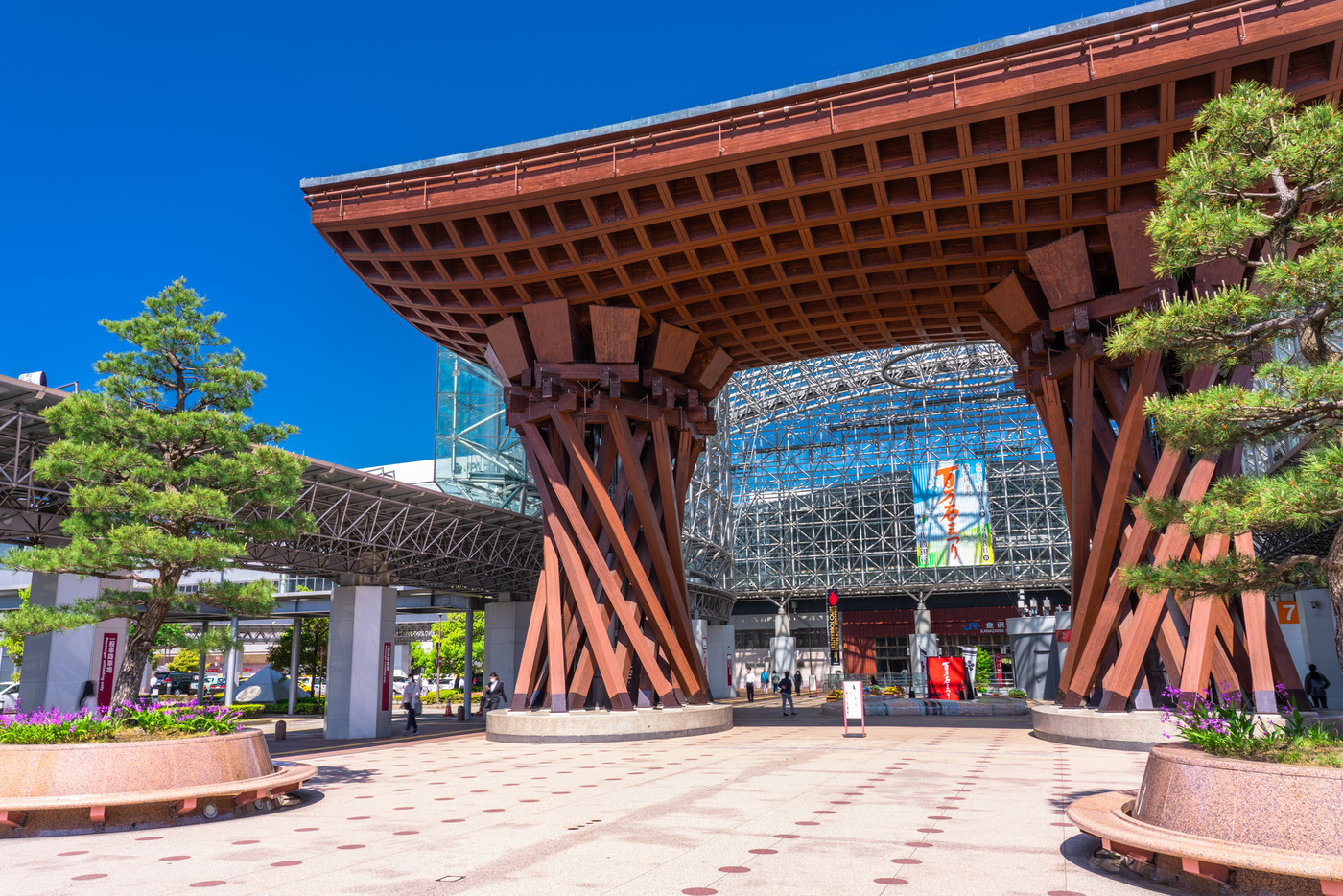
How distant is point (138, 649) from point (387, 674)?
43.2 feet

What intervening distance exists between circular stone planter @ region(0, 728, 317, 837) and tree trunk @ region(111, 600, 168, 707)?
208cm

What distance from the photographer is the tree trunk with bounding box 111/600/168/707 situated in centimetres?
1079

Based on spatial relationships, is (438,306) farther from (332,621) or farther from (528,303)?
(332,621)

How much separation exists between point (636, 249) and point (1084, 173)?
8855 mm

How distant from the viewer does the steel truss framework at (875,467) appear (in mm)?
49938

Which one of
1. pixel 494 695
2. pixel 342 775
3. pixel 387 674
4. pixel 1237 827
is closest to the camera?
pixel 1237 827

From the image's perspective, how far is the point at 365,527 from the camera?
23.9 meters

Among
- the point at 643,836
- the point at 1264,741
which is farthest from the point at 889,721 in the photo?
the point at 1264,741

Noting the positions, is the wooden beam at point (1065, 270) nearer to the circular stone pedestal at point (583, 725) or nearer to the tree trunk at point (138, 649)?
the circular stone pedestal at point (583, 725)

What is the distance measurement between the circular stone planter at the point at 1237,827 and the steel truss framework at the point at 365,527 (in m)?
12.5

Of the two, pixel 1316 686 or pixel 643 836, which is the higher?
pixel 1316 686

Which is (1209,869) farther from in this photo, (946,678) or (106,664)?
(946,678)

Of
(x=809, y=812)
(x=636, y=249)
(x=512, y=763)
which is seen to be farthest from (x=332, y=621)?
(x=809, y=812)

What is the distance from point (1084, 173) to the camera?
16.5 metres
